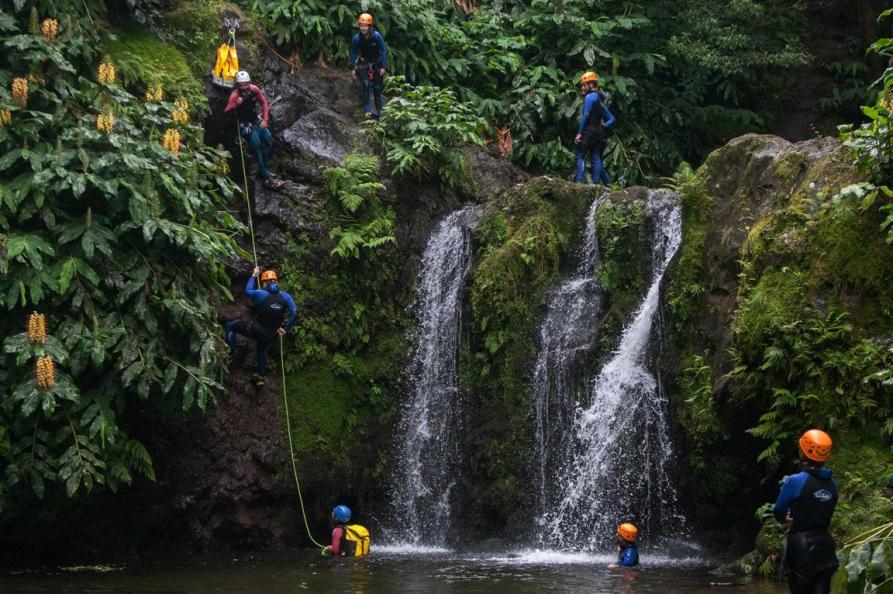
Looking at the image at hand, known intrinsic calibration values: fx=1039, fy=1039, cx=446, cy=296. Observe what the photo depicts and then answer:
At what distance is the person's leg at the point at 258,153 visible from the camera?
15.1m

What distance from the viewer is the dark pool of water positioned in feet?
32.0

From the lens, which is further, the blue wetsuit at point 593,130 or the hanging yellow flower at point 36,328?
the blue wetsuit at point 593,130

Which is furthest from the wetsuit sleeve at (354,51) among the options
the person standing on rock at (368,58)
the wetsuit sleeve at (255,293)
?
the wetsuit sleeve at (255,293)

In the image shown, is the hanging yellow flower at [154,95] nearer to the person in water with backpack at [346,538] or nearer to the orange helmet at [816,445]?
the person in water with backpack at [346,538]

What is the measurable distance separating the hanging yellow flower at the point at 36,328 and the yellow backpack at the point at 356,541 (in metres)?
4.22

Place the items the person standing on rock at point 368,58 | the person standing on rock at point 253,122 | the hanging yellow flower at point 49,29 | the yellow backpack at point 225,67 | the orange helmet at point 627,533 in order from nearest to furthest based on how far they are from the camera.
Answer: the orange helmet at point 627,533 < the hanging yellow flower at point 49,29 < the person standing on rock at point 253,122 < the yellow backpack at point 225,67 < the person standing on rock at point 368,58

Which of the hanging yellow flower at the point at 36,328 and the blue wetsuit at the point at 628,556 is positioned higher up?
the hanging yellow flower at the point at 36,328

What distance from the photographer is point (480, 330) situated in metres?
14.4

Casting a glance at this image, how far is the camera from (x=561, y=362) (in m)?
13.8

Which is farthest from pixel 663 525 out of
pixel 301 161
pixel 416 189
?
pixel 301 161

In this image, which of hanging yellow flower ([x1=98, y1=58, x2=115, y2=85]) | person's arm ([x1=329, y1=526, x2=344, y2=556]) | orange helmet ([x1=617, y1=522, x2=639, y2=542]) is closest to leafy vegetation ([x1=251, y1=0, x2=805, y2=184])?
hanging yellow flower ([x1=98, y1=58, x2=115, y2=85])

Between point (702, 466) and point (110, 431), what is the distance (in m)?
6.70

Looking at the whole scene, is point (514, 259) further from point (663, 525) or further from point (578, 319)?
point (663, 525)

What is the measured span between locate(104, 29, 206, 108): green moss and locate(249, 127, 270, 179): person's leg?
96 cm
